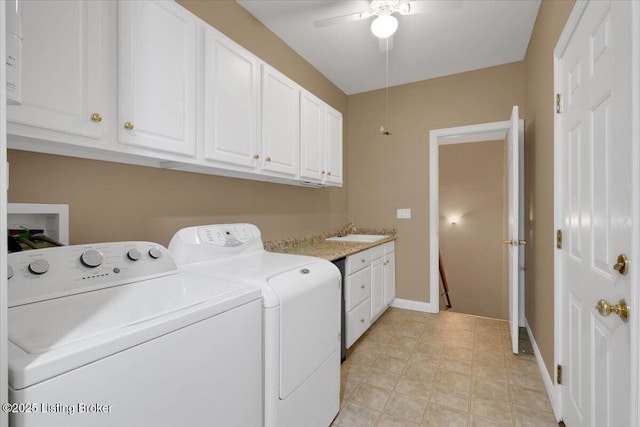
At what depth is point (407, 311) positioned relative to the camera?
343 cm

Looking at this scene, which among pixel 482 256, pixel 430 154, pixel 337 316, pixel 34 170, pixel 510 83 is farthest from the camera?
pixel 482 256

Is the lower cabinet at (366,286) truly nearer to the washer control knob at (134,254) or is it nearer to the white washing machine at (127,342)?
the white washing machine at (127,342)

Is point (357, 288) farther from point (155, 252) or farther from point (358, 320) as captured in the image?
point (155, 252)

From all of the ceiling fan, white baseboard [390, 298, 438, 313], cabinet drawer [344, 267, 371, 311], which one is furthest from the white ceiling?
white baseboard [390, 298, 438, 313]

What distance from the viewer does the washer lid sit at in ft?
1.94

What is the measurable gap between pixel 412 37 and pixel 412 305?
278 centimetres

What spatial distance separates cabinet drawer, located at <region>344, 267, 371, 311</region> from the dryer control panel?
1.34 m

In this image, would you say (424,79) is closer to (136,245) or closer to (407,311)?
(407,311)

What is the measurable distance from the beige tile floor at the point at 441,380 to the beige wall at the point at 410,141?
0.80m

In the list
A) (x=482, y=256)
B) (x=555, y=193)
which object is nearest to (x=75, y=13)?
(x=555, y=193)

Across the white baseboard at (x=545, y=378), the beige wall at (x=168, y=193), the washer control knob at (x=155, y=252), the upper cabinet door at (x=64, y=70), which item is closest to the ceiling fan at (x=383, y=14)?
the beige wall at (x=168, y=193)

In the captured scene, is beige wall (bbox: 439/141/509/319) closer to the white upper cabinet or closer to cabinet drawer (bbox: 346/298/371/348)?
cabinet drawer (bbox: 346/298/371/348)

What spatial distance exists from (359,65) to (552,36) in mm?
1709

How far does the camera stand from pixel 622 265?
91 centimetres
